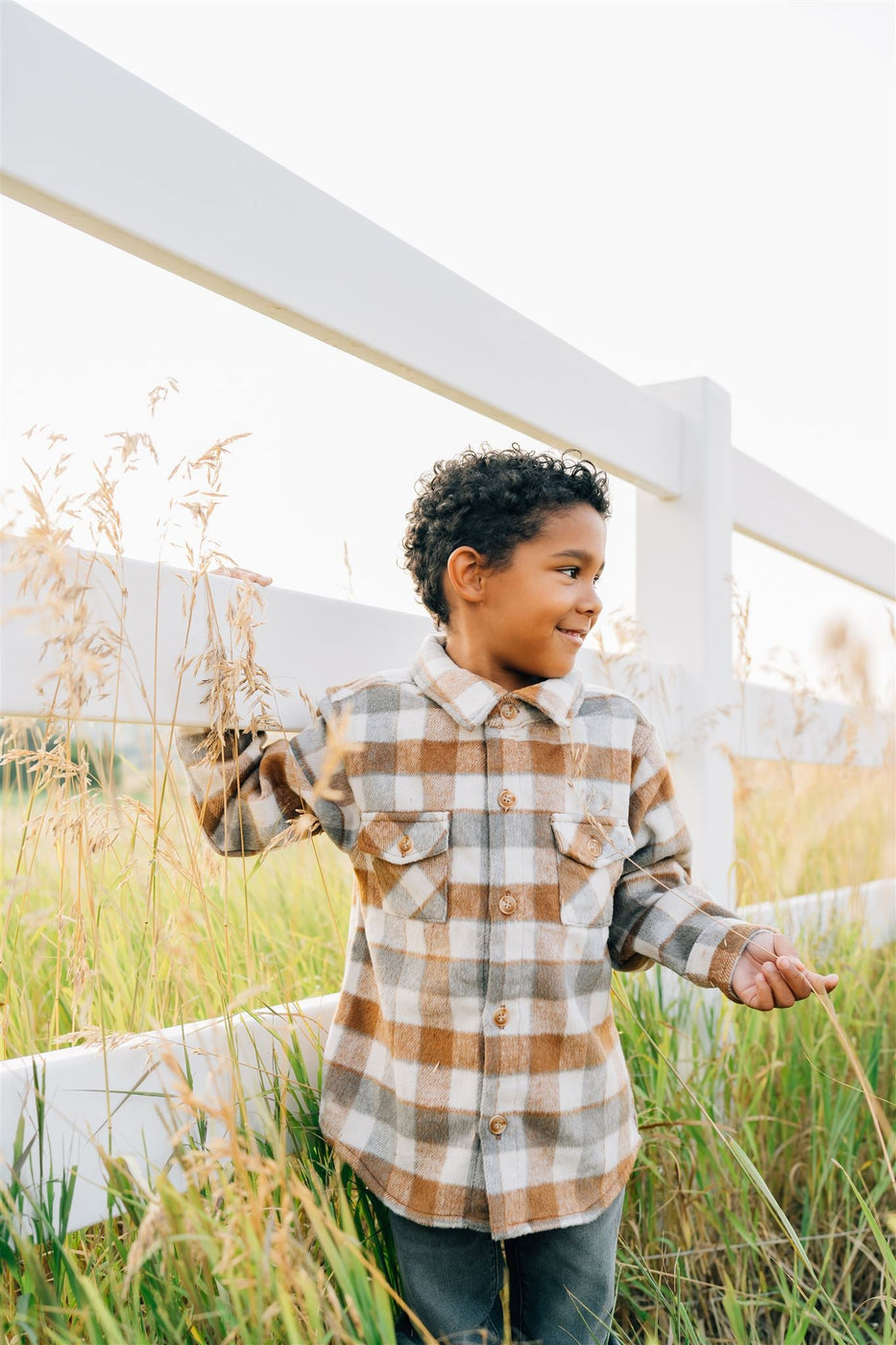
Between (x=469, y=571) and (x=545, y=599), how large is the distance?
0.13 metres

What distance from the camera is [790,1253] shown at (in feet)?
6.31

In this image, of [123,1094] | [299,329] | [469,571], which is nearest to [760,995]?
[469,571]

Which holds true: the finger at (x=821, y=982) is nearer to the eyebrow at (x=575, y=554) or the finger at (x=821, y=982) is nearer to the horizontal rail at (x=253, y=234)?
the eyebrow at (x=575, y=554)

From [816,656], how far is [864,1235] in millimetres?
1835

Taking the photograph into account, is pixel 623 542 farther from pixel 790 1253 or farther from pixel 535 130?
pixel 790 1253

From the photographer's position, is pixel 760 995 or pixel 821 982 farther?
pixel 760 995

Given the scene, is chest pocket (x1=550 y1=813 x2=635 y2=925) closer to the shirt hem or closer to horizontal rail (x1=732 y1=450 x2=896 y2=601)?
the shirt hem

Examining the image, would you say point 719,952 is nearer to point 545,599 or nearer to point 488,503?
point 545,599

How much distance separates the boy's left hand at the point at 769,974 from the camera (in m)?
1.37

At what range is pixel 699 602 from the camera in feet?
8.14

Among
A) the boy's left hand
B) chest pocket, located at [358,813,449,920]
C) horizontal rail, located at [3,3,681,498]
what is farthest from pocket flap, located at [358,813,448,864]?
horizontal rail, located at [3,3,681,498]

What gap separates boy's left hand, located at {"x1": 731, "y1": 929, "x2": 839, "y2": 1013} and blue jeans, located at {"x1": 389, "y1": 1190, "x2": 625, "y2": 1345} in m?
0.37

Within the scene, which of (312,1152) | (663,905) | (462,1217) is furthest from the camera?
(663,905)

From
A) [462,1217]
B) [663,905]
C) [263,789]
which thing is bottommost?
[462,1217]
